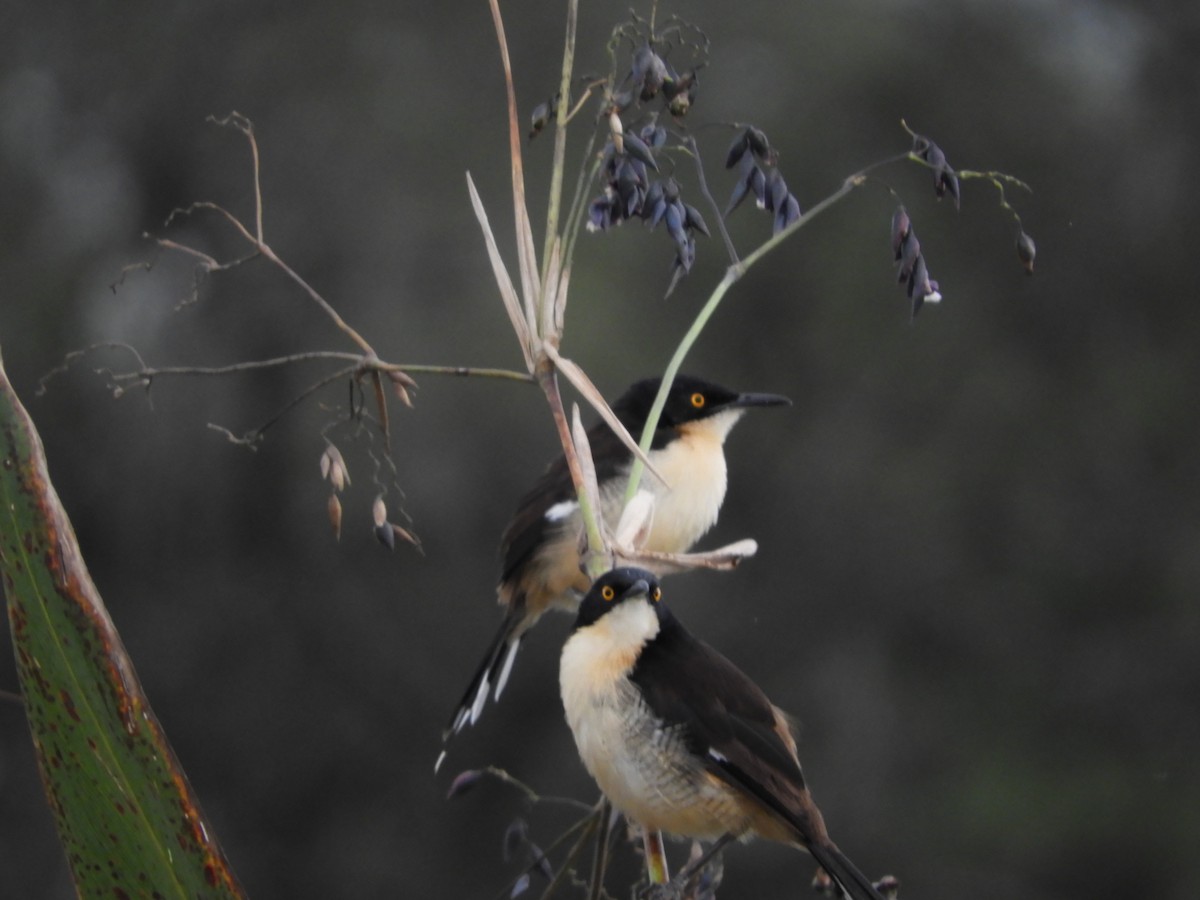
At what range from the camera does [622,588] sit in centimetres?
285


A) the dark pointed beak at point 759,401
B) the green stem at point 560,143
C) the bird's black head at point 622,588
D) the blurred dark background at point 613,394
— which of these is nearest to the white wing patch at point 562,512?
the dark pointed beak at point 759,401

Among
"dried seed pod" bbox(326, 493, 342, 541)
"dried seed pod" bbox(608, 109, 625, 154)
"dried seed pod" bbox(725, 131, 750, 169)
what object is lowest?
"dried seed pod" bbox(326, 493, 342, 541)

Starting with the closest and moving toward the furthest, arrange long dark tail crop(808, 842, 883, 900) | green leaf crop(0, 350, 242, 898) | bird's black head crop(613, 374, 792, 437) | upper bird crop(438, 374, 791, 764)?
green leaf crop(0, 350, 242, 898), long dark tail crop(808, 842, 883, 900), upper bird crop(438, 374, 791, 764), bird's black head crop(613, 374, 792, 437)

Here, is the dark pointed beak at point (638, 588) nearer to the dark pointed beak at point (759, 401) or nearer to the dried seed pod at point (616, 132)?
the dried seed pod at point (616, 132)

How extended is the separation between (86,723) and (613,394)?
1018 centimetres

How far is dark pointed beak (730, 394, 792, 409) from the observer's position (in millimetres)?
4520

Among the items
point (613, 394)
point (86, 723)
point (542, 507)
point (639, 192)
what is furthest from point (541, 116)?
point (613, 394)

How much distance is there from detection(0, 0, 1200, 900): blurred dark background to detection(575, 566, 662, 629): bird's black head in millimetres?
8808

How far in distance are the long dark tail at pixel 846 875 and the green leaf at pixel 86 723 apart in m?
1.07

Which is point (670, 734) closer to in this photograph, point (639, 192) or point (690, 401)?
point (639, 192)

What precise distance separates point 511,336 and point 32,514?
10.7 metres

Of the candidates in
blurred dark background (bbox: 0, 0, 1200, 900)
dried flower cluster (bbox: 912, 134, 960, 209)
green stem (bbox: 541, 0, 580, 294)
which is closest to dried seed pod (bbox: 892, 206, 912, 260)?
dried flower cluster (bbox: 912, 134, 960, 209)

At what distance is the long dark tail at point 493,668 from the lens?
4.54 meters

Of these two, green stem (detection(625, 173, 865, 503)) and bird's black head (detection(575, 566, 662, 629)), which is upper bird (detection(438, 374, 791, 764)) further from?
green stem (detection(625, 173, 865, 503))
